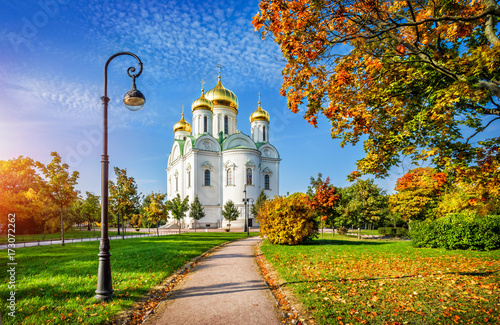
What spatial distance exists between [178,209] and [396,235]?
27.8 m

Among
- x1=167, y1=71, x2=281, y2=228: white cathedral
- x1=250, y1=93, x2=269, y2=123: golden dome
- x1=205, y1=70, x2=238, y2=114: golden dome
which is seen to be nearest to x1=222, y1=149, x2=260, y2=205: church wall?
x1=167, y1=71, x2=281, y2=228: white cathedral

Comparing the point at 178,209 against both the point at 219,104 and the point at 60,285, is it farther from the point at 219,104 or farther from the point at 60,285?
the point at 60,285

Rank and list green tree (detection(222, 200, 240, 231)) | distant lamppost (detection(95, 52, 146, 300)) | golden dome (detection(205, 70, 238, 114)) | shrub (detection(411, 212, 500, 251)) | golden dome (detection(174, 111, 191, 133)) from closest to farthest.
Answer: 1. distant lamppost (detection(95, 52, 146, 300))
2. shrub (detection(411, 212, 500, 251))
3. green tree (detection(222, 200, 240, 231))
4. golden dome (detection(205, 70, 238, 114))
5. golden dome (detection(174, 111, 191, 133))

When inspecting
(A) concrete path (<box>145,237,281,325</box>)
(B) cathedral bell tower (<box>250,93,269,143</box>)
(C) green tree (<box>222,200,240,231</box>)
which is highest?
(B) cathedral bell tower (<box>250,93,269,143</box>)

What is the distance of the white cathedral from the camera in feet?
146

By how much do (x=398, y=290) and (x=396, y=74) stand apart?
5060 millimetres

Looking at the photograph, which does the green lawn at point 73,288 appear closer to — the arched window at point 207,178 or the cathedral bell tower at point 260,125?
the arched window at point 207,178

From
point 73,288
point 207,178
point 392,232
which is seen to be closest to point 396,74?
point 73,288

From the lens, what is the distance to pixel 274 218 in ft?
55.0

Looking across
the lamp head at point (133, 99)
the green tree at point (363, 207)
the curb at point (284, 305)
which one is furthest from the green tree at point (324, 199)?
the lamp head at point (133, 99)

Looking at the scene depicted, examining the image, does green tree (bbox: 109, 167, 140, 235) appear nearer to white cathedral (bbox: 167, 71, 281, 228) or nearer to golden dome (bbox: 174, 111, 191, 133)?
white cathedral (bbox: 167, 71, 281, 228)

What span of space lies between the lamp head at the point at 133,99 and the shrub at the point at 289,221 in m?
11.7

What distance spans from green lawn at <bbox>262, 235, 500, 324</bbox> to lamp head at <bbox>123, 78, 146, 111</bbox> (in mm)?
5793

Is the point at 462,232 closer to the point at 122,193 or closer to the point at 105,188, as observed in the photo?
the point at 105,188
